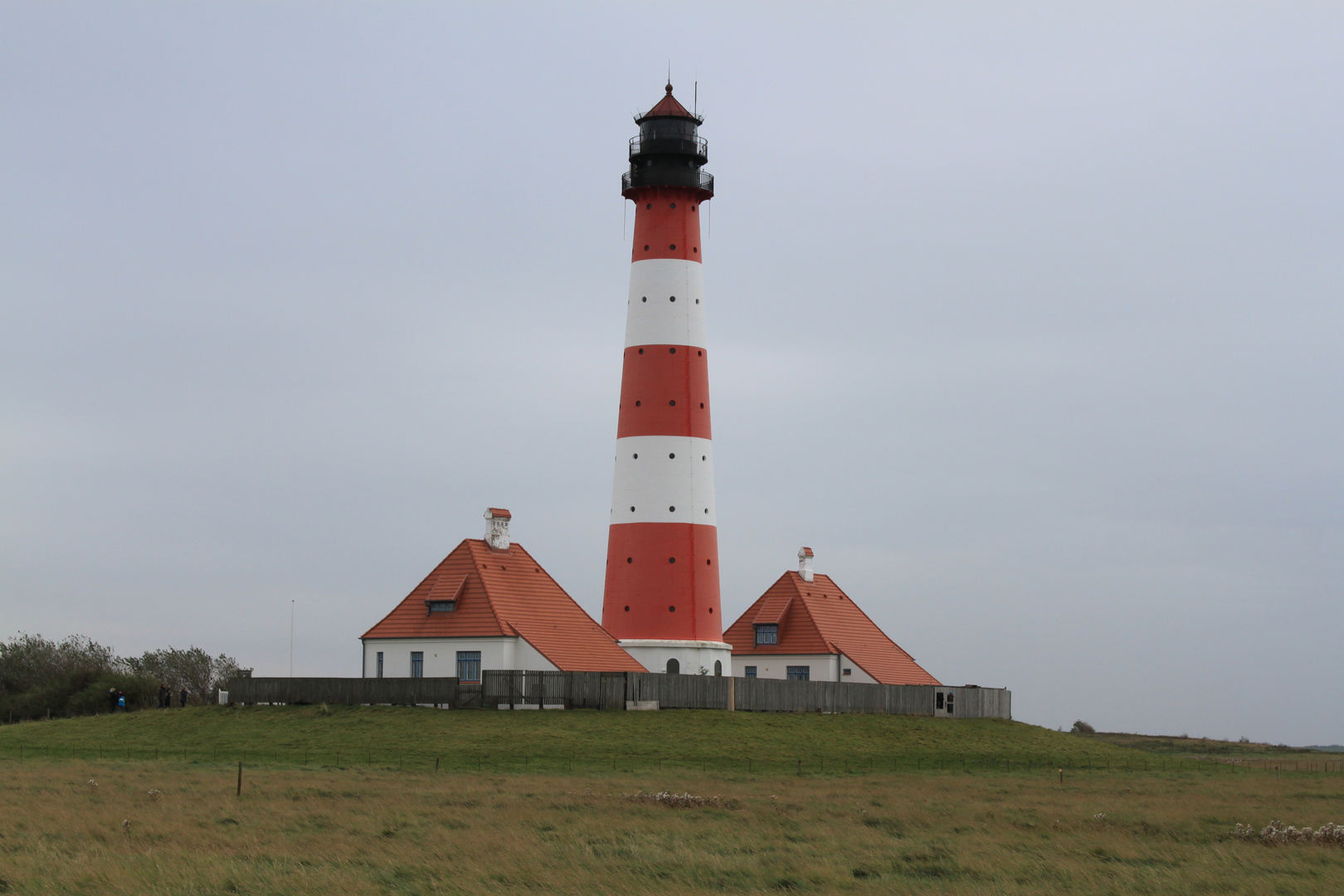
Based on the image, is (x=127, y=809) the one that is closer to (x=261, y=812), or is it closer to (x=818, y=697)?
(x=261, y=812)

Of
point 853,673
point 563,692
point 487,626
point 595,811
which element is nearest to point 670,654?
point 563,692

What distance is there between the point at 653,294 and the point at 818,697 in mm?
16326

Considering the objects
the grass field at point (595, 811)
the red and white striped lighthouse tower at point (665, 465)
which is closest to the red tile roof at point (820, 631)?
the red and white striped lighthouse tower at point (665, 465)

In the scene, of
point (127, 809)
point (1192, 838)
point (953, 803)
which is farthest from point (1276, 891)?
point (127, 809)

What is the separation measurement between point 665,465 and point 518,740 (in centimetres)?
1405

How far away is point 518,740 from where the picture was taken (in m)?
41.8

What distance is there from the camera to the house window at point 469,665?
50.2 meters

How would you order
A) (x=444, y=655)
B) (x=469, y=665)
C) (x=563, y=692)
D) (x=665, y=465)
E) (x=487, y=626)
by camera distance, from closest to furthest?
(x=563, y=692) < (x=487, y=626) < (x=469, y=665) < (x=444, y=655) < (x=665, y=465)

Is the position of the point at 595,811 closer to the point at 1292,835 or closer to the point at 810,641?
the point at 1292,835

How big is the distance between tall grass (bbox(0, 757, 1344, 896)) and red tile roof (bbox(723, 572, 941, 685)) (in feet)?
90.3

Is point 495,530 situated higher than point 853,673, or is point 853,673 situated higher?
point 495,530

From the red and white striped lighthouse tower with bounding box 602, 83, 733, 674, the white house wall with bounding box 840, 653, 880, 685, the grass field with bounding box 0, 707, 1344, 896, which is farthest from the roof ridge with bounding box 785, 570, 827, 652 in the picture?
the grass field with bounding box 0, 707, 1344, 896

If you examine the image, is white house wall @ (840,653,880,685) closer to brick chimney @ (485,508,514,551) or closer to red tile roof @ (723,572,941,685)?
red tile roof @ (723,572,941,685)

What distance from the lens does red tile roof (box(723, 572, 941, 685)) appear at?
6256cm
